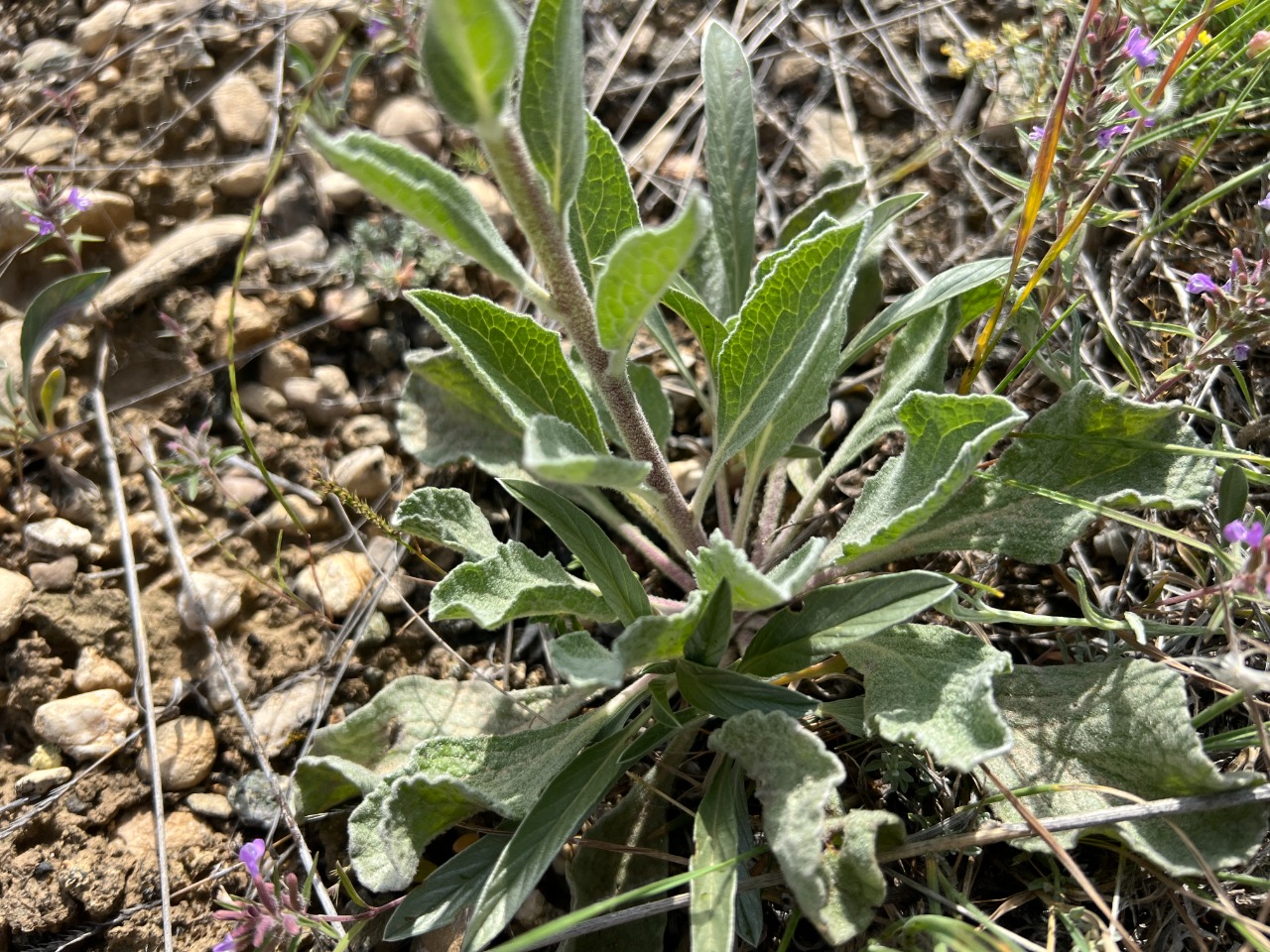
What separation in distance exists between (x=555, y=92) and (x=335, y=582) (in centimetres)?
144

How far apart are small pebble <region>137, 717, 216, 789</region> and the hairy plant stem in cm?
119

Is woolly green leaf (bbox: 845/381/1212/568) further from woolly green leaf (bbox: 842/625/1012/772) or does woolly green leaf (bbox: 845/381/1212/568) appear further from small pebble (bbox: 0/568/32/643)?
small pebble (bbox: 0/568/32/643)

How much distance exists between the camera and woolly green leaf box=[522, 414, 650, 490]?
1.34 m

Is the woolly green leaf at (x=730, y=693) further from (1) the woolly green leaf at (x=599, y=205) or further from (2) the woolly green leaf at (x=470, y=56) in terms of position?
(2) the woolly green leaf at (x=470, y=56)

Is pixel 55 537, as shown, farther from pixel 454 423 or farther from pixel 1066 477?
pixel 1066 477

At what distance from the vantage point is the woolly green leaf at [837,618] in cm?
165

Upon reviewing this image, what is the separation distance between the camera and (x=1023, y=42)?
2.79 m

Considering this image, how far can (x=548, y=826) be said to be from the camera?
1.77 m

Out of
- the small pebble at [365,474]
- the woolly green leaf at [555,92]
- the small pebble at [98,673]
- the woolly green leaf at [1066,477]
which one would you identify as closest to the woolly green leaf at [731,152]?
the woolly green leaf at [1066,477]

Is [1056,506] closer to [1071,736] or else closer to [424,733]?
[1071,736]

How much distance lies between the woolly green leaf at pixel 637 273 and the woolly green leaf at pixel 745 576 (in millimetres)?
365

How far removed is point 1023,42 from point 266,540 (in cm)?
248

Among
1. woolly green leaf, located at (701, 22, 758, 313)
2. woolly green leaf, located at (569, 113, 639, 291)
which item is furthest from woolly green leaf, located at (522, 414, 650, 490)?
woolly green leaf, located at (701, 22, 758, 313)

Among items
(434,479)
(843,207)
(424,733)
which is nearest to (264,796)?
(424,733)
